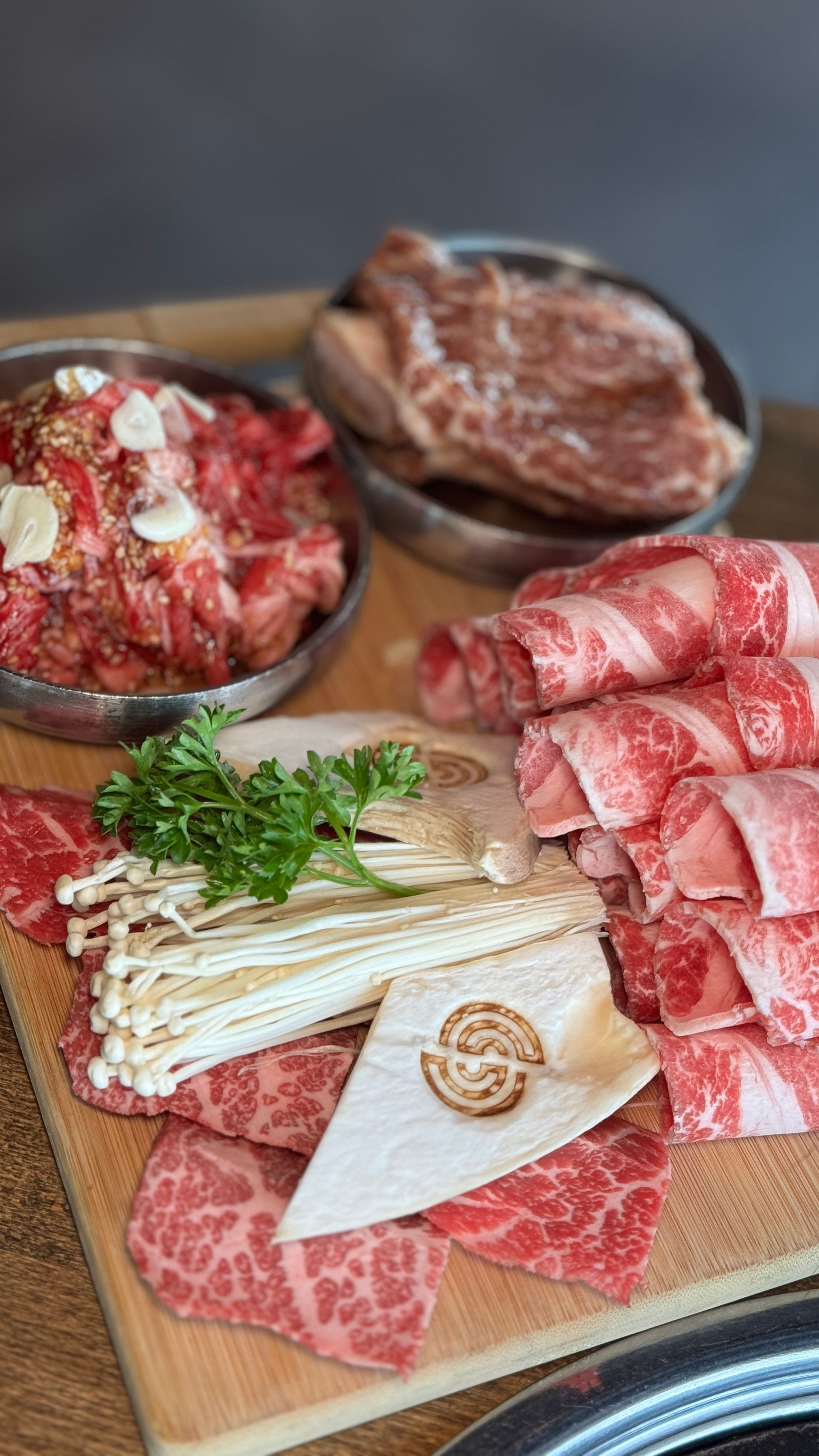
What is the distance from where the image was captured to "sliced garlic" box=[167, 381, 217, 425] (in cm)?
263

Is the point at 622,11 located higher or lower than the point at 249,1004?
higher

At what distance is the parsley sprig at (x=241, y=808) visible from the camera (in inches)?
77.2

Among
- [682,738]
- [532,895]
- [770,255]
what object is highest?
[682,738]

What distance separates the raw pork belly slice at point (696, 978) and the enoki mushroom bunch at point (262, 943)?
0.15 meters

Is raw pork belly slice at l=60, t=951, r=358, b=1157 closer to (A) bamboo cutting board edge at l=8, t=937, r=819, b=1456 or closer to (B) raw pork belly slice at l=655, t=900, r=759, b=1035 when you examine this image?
(A) bamboo cutting board edge at l=8, t=937, r=819, b=1456

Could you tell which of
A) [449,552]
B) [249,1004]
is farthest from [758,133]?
[249,1004]

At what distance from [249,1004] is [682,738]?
32.2 inches

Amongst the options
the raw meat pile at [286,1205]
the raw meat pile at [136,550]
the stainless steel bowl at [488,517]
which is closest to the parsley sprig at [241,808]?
the raw meat pile at [286,1205]

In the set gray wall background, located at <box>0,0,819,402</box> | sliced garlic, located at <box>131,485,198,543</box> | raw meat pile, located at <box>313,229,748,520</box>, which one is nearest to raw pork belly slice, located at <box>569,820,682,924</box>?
sliced garlic, located at <box>131,485,198,543</box>

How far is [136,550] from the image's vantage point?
2.38m

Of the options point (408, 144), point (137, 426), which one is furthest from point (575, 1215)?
point (408, 144)

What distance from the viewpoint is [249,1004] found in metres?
1.98

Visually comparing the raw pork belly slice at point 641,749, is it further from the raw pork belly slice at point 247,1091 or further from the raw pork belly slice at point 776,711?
the raw pork belly slice at point 247,1091

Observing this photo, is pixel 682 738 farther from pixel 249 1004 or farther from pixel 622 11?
pixel 622 11
